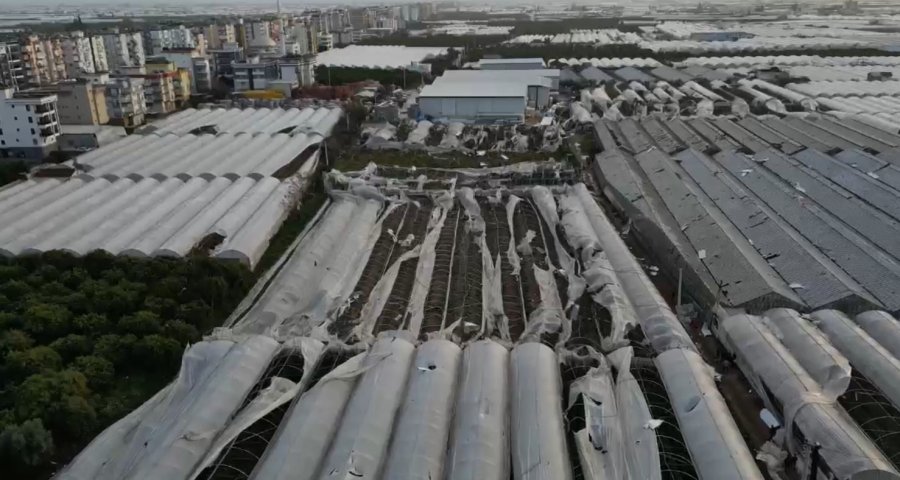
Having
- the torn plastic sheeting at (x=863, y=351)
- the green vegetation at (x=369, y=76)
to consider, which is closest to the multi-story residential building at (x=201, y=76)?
the green vegetation at (x=369, y=76)

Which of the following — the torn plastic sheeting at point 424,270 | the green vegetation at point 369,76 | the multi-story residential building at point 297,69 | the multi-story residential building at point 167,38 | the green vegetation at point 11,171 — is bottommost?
the torn plastic sheeting at point 424,270

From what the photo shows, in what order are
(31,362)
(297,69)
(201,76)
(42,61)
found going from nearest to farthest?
(31,362)
(297,69)
(201,76)
(42,61)

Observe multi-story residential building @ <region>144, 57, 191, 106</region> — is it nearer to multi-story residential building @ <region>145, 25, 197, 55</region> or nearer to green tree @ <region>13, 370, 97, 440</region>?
multi-story residential building @ <region>145, 25, 197, 55</region>

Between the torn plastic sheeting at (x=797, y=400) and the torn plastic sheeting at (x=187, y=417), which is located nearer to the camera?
the torn plastic sheeting at (x=797, y=400)

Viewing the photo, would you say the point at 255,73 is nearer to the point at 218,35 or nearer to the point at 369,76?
the point at 369,76

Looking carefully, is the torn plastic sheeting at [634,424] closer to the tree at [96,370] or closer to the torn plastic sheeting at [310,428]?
the torn plastic sheeting at [310,428]

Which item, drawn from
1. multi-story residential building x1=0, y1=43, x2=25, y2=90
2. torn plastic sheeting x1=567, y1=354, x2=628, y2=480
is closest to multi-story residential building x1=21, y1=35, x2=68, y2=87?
multi-story residential building x1=0, y1=43, x2=25, y2=90

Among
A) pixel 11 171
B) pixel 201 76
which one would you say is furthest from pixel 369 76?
pixel 11 171

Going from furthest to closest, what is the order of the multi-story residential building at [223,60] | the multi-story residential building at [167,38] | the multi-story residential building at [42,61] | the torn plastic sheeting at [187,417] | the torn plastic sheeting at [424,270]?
the multi-story residential building at [167,38] → the multi-story residential building at [223,60] → the multi-story residential building at [42,61] → the torn plastic sheeting at [424,270] → the torn plastic sheeting at [187,417]
